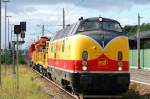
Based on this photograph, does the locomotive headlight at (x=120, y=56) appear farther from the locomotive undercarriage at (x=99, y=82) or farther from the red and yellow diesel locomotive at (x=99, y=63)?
the locomotive undercarriage at (x=99, y=82)

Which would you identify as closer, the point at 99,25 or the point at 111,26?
the point at 99,25

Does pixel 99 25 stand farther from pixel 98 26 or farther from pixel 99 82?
pixel 99 82

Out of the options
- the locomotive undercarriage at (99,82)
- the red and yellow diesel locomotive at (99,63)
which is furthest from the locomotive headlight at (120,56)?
the locomotive undercarriage at (99,82)

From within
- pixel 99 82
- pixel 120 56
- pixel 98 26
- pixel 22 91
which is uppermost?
pixel 98 26

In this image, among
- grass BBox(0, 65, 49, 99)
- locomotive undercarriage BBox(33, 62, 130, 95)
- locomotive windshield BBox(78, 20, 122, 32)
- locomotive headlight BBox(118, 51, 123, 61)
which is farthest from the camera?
grass BBox(0, 65, 49, 99)

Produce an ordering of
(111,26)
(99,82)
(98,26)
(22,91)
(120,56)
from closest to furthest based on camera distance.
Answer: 1. (99,82)
2. (120,56)
3. (98,26)
4. (111,26)
5. (22,91)

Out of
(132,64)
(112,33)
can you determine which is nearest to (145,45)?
(132,64)

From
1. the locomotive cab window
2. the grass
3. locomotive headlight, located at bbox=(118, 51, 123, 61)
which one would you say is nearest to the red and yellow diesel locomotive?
locomotive headlight, located at bbox=(118, 51, 123, 61)

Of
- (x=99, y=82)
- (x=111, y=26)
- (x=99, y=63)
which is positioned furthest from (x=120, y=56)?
(x=111, y=26)

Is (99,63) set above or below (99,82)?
above

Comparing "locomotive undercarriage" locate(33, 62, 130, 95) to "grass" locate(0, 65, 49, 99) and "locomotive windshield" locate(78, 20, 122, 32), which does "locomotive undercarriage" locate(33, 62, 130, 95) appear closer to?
"locomotive windshield" locate(78, 20, 122, 32)

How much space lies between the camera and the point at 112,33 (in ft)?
64.6

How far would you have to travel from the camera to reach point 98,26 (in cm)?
2014

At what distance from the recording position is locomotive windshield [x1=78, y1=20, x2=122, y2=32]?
20078 mm
